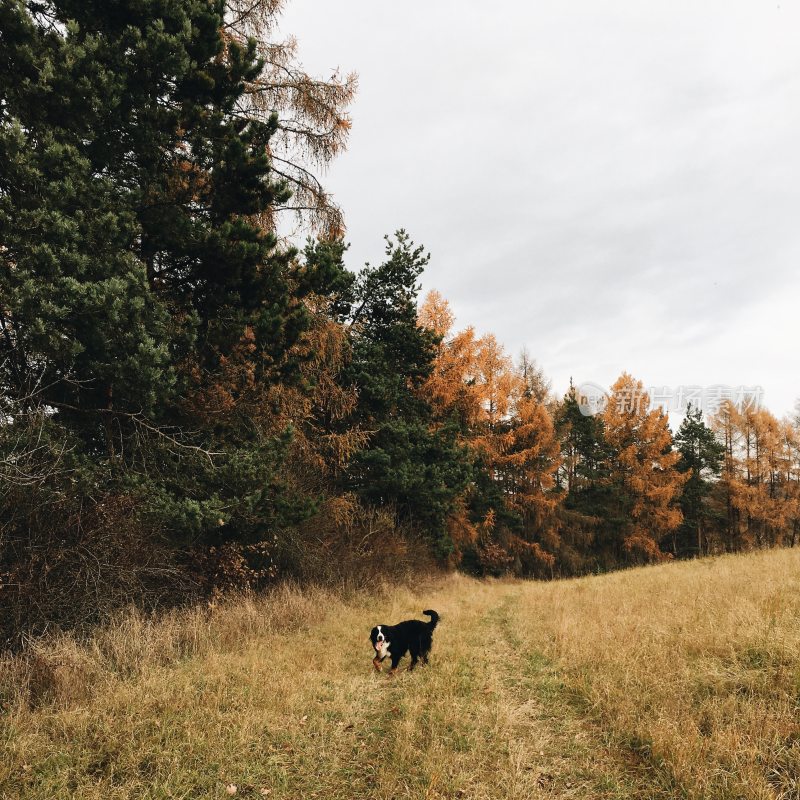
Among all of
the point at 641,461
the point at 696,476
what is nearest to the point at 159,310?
the point at 641,461

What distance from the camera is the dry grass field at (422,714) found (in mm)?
3227

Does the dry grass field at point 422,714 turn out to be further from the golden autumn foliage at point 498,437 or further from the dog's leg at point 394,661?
the golden autumn foliage at point 498,437

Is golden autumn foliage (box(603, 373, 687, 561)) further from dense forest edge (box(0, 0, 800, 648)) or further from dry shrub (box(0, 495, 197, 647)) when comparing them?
dry shrub (box(0, 495, 197, 647))

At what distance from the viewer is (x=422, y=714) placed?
14.0ft

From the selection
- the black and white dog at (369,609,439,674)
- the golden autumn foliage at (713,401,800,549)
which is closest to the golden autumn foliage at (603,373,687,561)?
the golden autumn foliage at (713,401,800,549)

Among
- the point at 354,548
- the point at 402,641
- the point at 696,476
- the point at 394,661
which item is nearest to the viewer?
the point at 394,661

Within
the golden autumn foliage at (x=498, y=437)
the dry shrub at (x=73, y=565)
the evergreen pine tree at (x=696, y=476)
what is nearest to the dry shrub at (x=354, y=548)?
the golden autumn foliage at (x=498, y=437)

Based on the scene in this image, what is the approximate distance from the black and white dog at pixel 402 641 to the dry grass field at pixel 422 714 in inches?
8.2

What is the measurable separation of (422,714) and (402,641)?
153 cm

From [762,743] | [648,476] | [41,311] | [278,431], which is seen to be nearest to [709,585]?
[762,743]

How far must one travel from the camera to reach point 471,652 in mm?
6488

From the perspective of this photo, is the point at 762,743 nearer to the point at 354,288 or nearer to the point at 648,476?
the point at 354,288

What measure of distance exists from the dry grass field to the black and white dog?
8.2 inches

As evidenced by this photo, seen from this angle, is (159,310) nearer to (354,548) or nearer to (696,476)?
(354,548)
